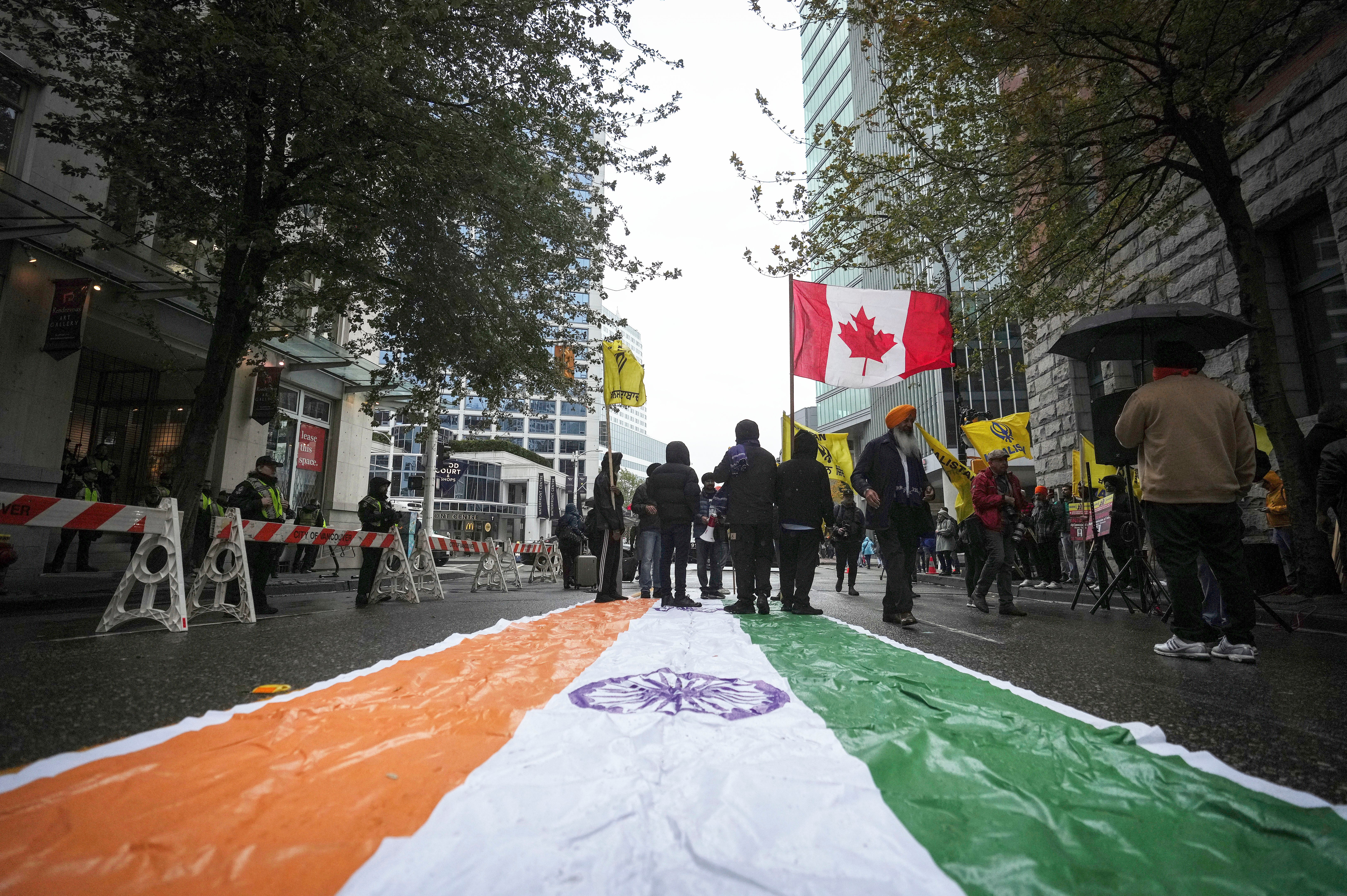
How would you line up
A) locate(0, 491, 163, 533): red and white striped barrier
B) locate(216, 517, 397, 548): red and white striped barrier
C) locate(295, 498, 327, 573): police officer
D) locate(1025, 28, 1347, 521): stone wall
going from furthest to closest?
locate(295, 498, 327, 573): police officer → locate(1025, 28, 1347, 521): stone wall → locate(216, 517, 397, 548): red and white striped barrier → locate(0, 491, 163, 533): red and white striped barrier

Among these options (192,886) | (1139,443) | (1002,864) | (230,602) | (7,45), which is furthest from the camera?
(230,602)

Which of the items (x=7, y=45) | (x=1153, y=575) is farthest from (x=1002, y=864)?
(x=7, y=45)

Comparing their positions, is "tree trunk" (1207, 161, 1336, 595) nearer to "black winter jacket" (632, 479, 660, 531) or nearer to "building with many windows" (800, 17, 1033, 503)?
"black winter jacket" (632, 479, 660, 531)

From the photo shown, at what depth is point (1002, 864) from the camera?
1473 millimetres

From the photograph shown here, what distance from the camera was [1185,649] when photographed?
14.7 ft

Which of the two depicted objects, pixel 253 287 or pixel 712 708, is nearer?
pixel 712 708

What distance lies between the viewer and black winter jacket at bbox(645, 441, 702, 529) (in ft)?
27.7

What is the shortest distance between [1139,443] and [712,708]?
3.78 metres

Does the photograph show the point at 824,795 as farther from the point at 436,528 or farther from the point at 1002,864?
the point at 436,528

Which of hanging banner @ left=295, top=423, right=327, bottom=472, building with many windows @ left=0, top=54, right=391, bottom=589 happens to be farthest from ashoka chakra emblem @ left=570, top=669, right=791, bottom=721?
hanging banner @ left=295, top=423, right=327, bottom=472

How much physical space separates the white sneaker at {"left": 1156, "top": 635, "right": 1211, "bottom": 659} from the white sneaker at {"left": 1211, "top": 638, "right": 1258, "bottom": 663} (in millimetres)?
56

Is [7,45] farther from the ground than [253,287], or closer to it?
farther from the ground

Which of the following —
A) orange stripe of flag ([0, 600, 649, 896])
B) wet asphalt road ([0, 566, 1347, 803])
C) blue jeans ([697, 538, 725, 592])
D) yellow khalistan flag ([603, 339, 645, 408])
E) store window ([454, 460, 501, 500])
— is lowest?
wet asphalt road ([0, 566, 1347, 803])

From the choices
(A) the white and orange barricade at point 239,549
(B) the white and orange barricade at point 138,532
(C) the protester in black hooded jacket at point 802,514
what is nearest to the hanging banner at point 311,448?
(A) the white and orange barricade at point 239,549
